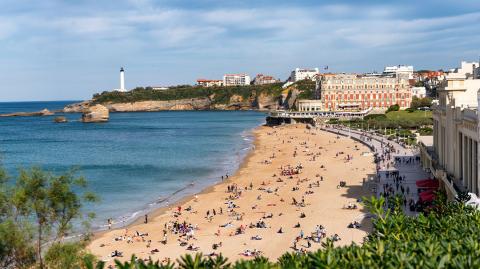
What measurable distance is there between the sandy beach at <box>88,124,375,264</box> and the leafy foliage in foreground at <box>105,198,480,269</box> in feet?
37.2

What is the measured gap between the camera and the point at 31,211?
67.4ft

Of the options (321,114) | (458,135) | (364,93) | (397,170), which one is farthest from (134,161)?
(364,93)

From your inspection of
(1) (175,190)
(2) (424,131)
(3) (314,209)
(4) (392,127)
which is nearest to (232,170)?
(1) (175,190)

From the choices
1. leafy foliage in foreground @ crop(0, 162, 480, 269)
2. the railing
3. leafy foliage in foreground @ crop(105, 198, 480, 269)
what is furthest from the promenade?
the railing

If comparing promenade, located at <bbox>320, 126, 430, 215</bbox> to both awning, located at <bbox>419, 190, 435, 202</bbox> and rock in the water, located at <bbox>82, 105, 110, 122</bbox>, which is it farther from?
rock in the water, located at <bbox>82, 105, 110, 122</bbox>

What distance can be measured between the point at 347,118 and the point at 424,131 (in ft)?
139

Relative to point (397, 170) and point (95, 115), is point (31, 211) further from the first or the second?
point (95, 115)

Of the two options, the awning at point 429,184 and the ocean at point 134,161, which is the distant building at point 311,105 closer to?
the ocean at point 134,161

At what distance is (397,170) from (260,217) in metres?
18.3

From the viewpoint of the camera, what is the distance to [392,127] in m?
95.6

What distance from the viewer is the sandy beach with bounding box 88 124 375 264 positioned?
31.4 meters

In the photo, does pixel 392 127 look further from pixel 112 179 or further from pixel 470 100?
pixel 470 100

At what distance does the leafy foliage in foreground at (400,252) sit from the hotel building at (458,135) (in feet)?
30.3

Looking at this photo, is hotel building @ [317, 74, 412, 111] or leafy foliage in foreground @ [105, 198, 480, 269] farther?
hotel building @ [317, 74, 412, 111]
